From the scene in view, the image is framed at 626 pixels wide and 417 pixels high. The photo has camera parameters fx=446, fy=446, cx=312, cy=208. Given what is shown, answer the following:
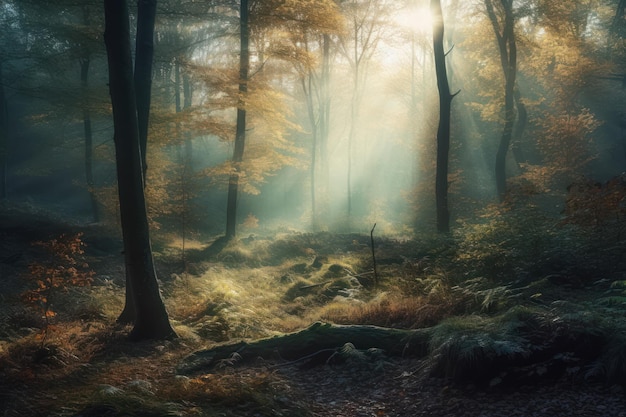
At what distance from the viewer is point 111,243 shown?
1380 cm

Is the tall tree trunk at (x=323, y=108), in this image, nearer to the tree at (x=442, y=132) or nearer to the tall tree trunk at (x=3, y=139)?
the tree at (x=442, y=132)

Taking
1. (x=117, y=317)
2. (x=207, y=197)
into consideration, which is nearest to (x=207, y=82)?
(x=117, y=317)

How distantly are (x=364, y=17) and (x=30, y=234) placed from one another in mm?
20577

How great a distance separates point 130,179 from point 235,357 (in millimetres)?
3233

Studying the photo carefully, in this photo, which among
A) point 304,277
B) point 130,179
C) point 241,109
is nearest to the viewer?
point 130,179

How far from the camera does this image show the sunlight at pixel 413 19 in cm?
2281

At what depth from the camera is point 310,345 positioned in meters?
6.41

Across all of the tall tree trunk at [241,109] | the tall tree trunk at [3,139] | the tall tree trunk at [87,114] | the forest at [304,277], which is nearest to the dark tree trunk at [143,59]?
the forest at [304,277]

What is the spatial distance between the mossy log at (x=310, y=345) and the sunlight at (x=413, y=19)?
19.4m

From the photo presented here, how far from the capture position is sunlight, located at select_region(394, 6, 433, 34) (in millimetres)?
22812

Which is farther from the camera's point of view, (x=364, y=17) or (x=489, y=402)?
(x=364, y=17)

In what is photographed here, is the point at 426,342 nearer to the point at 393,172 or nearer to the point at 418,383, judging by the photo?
the point at 418,383

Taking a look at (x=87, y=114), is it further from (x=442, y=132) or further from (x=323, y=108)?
(x=323, y=108)

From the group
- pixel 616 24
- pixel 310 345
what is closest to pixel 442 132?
pixel 310 345
